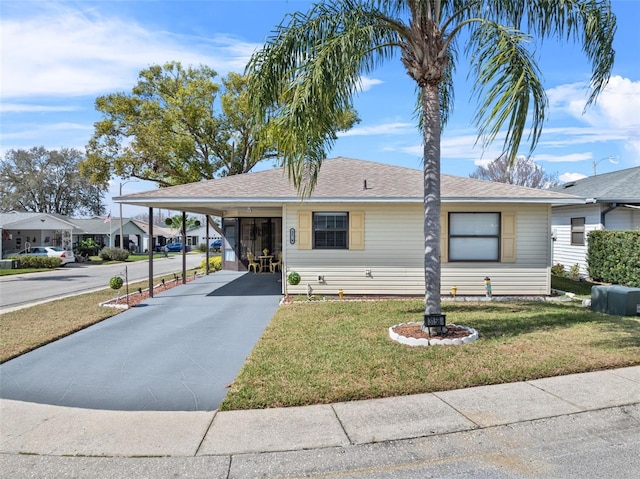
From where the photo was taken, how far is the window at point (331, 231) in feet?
39.4

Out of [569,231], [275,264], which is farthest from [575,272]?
[275,264]

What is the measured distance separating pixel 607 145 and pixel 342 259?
2310cm

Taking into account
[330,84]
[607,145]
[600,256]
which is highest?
[607,145]

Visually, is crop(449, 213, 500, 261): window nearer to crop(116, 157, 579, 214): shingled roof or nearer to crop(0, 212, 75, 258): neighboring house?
crop(116, 157, 579, 214): shingled roof

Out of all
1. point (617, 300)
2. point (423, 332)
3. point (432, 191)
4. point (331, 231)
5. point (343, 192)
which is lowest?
point (423, 332)

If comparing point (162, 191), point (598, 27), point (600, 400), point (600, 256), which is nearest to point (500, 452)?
point (600, 400)

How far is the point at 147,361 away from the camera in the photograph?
6.33 m

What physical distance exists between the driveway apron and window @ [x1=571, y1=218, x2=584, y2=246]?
12886 mm

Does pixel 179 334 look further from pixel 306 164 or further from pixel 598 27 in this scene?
pixel 598 27

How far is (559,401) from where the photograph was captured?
466cm

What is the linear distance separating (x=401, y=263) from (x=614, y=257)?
754 cm

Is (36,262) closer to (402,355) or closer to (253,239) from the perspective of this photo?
(253,239)

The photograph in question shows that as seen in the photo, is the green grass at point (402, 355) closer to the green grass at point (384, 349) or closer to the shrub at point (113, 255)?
the green grass at point (384, 349)

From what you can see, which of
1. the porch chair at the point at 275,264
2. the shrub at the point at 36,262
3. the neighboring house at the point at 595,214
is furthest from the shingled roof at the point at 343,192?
the shrub at the point at 36,262
